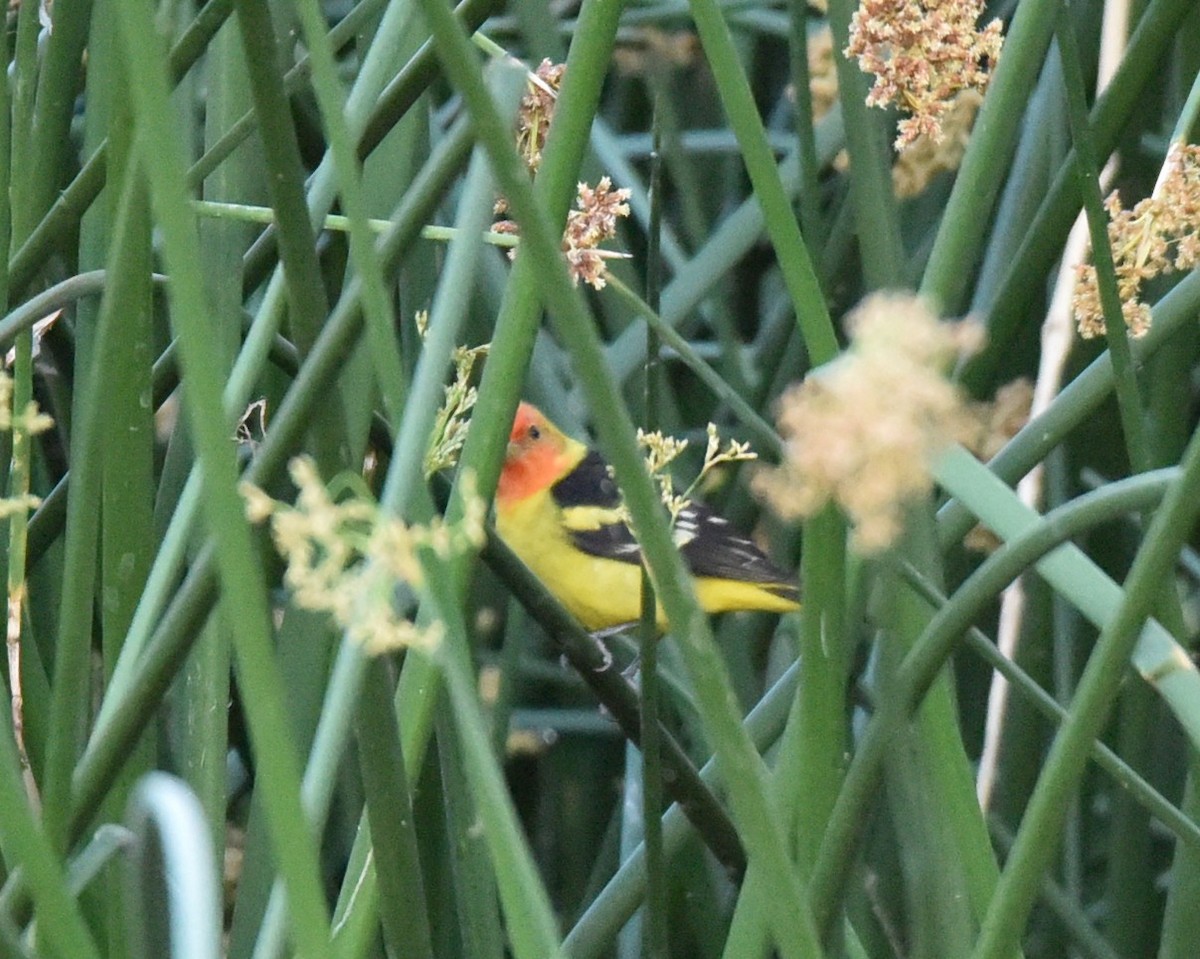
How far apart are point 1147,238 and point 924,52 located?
0.10m

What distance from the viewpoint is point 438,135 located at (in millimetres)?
1125

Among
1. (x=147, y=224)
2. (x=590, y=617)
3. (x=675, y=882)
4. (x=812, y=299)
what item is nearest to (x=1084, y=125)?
(x=812, y=299)

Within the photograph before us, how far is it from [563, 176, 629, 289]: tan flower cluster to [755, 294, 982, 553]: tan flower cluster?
284 mm

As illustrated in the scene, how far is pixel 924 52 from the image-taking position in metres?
0.53

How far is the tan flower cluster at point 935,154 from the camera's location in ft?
2.99

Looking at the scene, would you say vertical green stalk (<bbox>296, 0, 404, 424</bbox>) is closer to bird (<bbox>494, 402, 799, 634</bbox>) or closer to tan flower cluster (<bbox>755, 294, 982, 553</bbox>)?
tan flower cluster (<bbox>755, 294, 982, 553</bbox>)

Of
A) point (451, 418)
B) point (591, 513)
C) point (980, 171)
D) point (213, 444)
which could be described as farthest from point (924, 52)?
point (591, 513)

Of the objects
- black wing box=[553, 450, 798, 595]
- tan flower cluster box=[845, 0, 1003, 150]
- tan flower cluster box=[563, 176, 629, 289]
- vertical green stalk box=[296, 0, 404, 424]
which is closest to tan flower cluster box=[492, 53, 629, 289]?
tan flower cluster box=[563, 176, 629, 289]

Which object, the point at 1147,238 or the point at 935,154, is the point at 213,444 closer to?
the point at 1147,238

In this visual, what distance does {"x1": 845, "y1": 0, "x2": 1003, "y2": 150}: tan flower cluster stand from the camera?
0.52m

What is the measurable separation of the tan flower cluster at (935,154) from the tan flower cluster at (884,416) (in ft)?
2.08

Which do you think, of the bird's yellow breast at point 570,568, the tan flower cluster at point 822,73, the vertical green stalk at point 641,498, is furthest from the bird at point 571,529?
the vertical green stalk at point 641,498

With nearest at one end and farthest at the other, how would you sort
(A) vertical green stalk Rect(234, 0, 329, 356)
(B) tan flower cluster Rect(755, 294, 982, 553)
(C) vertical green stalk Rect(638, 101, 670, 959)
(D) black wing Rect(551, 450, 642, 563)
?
1. (B) tan flower cluster Rect(755, 294, 982, 553)
2. (A) vertical green stalk Rect(234, 0, 329, 356)
3. (C) vertical green stalk Rect(638, 101, 670, 959)
4. (D) black wing Rect(551, 450, 642, 563)

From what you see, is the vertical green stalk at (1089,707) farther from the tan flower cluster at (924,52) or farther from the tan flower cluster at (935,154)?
the tan flower cluster at (935,154)
